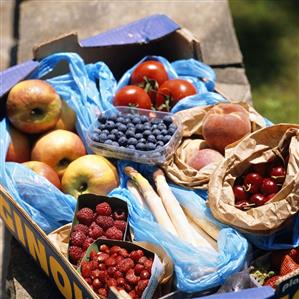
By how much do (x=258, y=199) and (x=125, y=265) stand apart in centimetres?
57

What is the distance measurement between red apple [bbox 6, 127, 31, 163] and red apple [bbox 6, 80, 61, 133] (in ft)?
0.11

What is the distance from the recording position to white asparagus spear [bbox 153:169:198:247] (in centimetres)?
237

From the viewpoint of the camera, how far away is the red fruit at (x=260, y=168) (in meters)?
2.50

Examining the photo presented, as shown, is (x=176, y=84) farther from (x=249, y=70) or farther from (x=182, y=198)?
(x=249, y=70)

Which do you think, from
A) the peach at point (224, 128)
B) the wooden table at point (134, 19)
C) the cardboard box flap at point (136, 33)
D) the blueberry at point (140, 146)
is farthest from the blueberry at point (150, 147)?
the wooden table at point (134, 19)

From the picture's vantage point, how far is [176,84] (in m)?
3.12

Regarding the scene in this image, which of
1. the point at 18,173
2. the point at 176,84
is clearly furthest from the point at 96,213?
the point at 176,84

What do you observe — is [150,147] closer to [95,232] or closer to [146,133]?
[146,133]

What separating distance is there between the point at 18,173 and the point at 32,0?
2638mm

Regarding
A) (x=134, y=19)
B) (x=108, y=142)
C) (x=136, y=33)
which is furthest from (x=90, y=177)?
(x=134, y=19)

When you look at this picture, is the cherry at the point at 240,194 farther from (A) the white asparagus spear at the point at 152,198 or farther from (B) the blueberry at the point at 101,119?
(B) the blueberry at the point at 101,119


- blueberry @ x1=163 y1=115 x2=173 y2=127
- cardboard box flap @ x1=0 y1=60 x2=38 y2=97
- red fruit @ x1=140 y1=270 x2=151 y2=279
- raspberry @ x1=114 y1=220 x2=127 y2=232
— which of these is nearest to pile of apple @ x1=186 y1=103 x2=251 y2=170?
blueberry @ x1=163 y1=115 x2=173 y2=127

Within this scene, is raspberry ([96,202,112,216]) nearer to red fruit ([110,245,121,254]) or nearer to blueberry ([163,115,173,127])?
red fruit ([110,245,121,254])

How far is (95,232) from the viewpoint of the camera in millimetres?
2350
